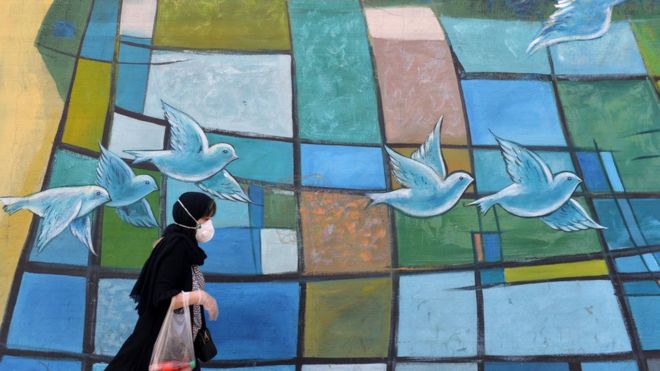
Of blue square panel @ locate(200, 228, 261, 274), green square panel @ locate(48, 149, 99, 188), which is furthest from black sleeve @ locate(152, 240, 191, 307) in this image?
green square panel @ locate(48, 149, 99, 188)

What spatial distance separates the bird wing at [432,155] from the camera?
450cm

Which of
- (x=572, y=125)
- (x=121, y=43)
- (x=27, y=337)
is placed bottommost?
(x=27, y=337)

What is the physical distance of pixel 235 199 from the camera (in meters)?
4.45

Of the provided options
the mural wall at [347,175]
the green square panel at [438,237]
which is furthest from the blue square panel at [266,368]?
the green square panel at [438,237]

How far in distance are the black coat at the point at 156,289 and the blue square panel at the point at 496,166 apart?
1.83m

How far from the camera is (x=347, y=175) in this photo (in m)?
4.48

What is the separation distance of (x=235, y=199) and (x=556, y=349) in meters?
2.02

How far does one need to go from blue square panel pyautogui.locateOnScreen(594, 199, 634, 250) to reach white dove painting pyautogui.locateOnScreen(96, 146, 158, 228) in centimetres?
255

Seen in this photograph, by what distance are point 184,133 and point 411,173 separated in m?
1.32

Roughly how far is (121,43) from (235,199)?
1138mm

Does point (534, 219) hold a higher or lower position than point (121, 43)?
lower


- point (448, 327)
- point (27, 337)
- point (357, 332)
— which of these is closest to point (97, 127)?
point (27, 337)

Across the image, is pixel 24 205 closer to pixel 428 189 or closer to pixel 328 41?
pixel 328 41

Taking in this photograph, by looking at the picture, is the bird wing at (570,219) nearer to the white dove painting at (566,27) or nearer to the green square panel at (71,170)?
the white dove painting at (566,27)
